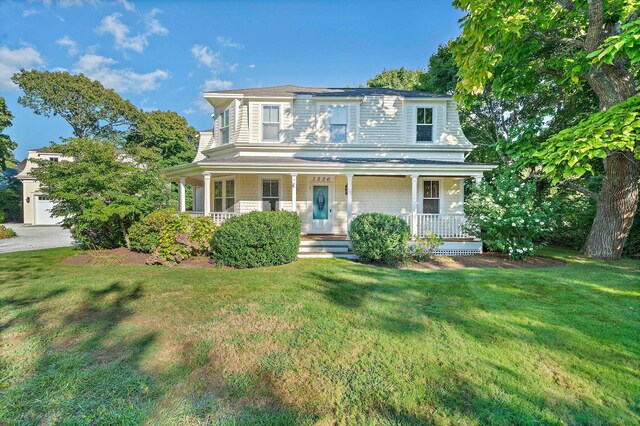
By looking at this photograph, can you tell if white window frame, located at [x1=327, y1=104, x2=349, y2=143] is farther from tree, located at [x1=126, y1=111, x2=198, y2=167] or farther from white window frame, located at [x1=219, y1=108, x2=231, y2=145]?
tree, located at [x1=126, y1=111, x2=198, y2=167]

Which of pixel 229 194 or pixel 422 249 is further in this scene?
pixel 229 194

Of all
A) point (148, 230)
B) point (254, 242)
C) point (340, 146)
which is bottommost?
point (254, 242)

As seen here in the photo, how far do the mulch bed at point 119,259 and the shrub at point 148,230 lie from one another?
0.29m

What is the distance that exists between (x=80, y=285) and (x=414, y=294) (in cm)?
658

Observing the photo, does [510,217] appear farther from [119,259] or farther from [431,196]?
[119,259]

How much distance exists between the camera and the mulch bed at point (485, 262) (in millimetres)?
7797

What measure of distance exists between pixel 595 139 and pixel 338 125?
8733 millimetres

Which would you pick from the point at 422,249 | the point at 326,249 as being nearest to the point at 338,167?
the point at 326,249

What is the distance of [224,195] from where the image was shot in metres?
12.7

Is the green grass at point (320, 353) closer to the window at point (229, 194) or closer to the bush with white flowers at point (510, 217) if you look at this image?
the bush with white flowers at point (510, 217)

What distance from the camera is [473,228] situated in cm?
948

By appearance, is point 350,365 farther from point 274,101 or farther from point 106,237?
point 274,101

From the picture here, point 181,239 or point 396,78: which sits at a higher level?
point 396,78

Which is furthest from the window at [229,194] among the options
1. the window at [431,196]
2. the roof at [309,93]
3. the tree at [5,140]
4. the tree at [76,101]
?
the tree at [76,101]
